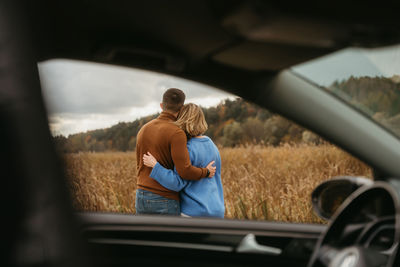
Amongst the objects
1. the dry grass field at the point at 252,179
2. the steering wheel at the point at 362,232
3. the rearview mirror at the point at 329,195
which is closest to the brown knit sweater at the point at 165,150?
the dry grass field at the point at 252,179

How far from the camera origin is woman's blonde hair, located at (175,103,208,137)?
293 cm

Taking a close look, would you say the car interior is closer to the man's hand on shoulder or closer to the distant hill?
the man's hand on shoulder

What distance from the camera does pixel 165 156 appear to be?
297cm

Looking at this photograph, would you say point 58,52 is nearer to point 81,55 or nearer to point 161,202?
point 81,55

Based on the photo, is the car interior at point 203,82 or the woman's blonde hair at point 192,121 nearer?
the car interior at point 203,82

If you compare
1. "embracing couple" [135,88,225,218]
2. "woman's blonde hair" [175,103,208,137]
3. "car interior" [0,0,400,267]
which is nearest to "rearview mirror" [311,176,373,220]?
"car interior" [0,0,400,267]

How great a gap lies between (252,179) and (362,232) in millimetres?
2925

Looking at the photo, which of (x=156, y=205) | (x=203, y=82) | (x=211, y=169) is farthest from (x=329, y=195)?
(x=156, y=205)

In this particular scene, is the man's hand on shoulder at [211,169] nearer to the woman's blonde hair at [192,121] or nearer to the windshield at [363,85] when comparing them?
the woman's blonde hair at [192,121]

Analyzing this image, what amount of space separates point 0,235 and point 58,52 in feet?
4.26

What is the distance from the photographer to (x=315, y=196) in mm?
1454

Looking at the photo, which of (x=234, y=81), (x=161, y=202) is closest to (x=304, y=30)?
(x=234, y=81)

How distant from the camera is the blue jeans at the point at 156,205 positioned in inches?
113

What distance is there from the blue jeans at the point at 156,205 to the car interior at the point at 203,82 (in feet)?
2.87
